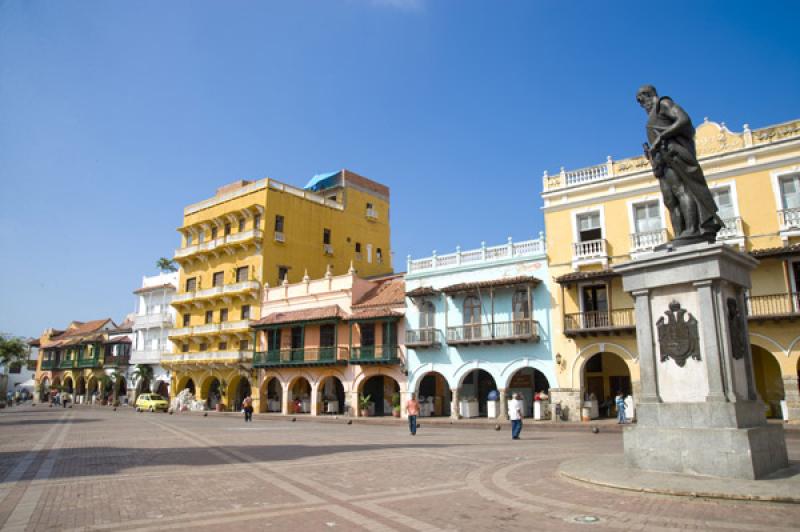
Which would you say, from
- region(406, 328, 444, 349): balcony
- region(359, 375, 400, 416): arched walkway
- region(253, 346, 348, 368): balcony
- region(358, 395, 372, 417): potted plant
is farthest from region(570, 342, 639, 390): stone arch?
region(253, 346, 348, 368): balcony

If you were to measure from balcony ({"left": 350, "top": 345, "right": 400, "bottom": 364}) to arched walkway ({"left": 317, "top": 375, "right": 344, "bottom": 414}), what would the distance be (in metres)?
4.39

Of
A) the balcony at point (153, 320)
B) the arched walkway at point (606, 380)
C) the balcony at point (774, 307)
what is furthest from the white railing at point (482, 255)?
the balcony at point (153, 320)

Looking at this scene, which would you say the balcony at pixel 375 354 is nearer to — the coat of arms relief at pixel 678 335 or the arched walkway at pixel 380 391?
the arched walkway at pixel 380 391

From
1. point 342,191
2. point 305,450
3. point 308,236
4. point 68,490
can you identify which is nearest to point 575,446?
point 305,450

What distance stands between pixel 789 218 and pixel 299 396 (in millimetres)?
30618

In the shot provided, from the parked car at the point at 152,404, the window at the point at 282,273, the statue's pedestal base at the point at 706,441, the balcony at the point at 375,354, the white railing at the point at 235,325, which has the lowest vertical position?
the parked car at the point at 152,404

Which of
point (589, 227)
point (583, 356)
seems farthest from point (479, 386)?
point (589, 227)

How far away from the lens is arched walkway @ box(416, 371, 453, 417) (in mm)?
33219

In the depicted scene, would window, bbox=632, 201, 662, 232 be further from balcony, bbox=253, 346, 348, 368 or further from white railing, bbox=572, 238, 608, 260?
balcony, bbox=253, 346, 348, 368

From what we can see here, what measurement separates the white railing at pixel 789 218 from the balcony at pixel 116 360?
179 ft

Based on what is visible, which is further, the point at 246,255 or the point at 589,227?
the point at 246,255

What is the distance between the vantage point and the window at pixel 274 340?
1533 inches

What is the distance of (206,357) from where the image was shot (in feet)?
144

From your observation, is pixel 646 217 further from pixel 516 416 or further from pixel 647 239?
pixel 516 416
